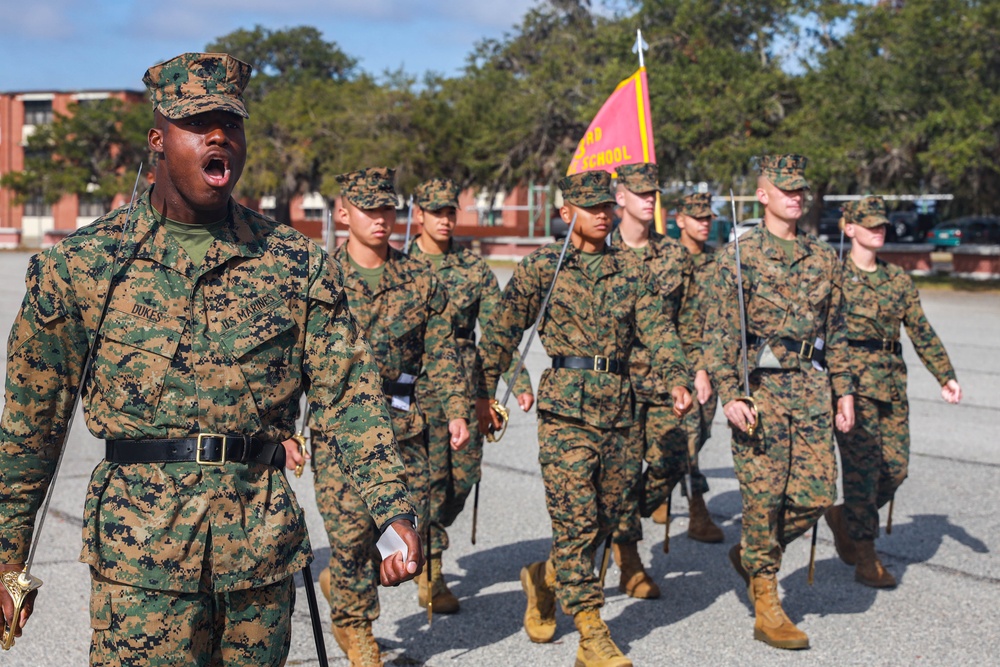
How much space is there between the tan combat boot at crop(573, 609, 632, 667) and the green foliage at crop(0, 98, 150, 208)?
58361 mm

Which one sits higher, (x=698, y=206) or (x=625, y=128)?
(x=625, y=128)

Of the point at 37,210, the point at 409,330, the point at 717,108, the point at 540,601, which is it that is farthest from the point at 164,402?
the point at 37,210

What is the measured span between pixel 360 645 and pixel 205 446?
Result: 8.14ft

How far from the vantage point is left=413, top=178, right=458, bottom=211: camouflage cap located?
7871mm

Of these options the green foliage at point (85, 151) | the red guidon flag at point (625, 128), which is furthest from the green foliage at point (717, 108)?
the red guidon flag at point (625, 128)

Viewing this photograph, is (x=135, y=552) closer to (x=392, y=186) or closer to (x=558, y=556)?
(x=558, y=556)

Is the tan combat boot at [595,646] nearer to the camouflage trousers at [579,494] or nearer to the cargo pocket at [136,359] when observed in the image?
the camouflage trousers at [579,494]

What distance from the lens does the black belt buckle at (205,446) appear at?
3152 mm

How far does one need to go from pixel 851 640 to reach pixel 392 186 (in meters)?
3.08

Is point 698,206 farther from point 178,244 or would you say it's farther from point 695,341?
point 178,244

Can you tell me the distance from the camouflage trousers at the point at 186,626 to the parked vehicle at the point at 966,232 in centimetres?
4406

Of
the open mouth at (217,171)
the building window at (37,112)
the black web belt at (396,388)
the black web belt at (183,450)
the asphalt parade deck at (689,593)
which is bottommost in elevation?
the asphalt parade deck at (689,593)

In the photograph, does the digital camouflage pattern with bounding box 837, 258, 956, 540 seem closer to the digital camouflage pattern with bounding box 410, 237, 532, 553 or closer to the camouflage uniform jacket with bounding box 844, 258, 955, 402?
the camouflage uniform jacket with bounding box 844, 258, 955, 402

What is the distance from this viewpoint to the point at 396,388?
6.05 m
